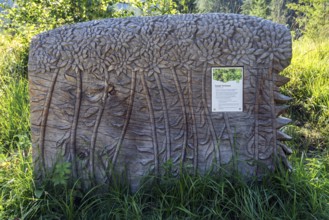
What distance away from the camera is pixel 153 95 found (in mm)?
2586

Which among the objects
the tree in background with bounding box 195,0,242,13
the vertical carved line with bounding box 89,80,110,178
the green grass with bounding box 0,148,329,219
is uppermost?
the tree in background with bounding box 195,0,242,13

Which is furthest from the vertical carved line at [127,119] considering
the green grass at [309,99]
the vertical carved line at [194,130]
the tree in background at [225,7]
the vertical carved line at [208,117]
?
the tree in background at [225,7]

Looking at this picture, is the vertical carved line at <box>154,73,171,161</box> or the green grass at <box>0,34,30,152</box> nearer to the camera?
the vertical carved line at <box>154,73,171,161</box>

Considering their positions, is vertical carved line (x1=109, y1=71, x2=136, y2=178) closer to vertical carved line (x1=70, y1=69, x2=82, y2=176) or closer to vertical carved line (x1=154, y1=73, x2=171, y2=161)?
vertical carved line (x1=154, y1=73, x2=171, y2=161)

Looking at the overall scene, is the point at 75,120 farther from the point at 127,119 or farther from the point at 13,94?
the point at 13,94

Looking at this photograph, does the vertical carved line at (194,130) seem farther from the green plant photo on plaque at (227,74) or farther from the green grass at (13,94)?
the green grass at (13,94)

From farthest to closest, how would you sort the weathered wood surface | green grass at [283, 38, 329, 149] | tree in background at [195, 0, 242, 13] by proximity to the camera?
tree in background at [195, 0, 242, 13], green grass at [283, 38, 329, 149], the weathered wood surface

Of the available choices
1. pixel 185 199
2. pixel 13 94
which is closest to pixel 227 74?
pixel 185 199

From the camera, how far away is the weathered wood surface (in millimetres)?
2518

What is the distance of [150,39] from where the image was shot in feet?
8.33

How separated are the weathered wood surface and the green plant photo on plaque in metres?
0.05

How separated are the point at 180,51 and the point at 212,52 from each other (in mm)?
220

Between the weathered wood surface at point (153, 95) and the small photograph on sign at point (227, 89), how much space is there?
0.04 meters

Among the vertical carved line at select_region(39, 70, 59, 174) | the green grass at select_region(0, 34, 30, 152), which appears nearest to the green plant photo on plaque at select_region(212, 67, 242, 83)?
the vertical carved line at select_region(39, 70, 59, 174)
